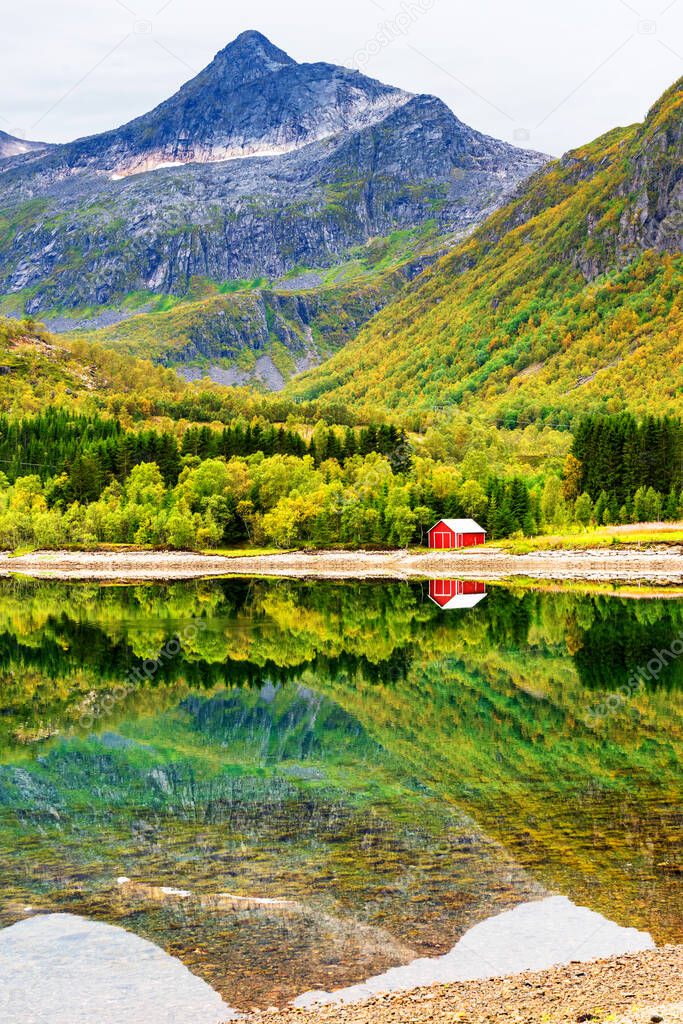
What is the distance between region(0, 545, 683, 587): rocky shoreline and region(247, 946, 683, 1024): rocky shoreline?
78.9 metres

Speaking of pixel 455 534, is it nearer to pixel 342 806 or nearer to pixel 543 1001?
pixel 342 806

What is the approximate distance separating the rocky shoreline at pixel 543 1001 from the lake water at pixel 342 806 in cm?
65

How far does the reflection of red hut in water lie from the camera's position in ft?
251


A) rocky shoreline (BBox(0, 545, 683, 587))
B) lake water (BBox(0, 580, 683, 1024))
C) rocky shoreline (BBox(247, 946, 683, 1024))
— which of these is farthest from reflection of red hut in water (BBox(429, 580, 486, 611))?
rocky shoreline (BBox(247, 946, 683, 1024))

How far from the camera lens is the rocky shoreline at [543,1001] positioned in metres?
12.8

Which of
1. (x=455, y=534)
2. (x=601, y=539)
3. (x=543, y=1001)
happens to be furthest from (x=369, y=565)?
(x=543, y=1001)

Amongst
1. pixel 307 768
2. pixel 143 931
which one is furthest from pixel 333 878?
pixel 307 768

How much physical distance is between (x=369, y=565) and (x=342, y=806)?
88.5 meters

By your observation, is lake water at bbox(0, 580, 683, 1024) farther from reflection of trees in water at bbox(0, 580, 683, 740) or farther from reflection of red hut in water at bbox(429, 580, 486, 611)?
reflection of red hut in water at bbox(429, 580, 486, 611)

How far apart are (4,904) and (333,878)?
6.11 metres

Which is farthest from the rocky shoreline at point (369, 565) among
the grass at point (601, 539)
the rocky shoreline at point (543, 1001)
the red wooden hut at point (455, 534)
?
the rocky shoreline at point (543, 1001)

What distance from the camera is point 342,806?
23672mm

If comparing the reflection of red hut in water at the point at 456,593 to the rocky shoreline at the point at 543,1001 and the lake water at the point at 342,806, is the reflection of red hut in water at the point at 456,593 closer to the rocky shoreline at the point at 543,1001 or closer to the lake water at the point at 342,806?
the lake water at the point at 342,806

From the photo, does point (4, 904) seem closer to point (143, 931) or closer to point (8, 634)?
point (143, 931)
